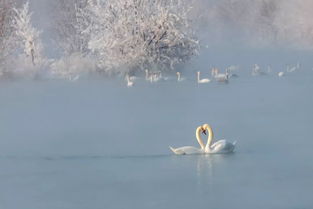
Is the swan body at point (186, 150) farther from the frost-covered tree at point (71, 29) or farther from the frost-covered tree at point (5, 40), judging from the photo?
the frost-covered tree at point (71, 29)

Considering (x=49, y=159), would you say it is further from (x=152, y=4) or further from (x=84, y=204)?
(x=152, y=4)

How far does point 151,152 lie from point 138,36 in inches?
804

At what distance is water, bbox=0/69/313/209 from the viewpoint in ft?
29.0

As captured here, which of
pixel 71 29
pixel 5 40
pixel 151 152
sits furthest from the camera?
pixel 71 29

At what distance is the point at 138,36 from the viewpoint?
1254 inches

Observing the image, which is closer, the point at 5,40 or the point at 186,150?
the point at 186,150

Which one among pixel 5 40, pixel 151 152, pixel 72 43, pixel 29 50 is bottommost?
pixel 151 152

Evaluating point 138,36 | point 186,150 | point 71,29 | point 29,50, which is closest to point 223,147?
point 186,150

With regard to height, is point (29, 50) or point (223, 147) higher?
point (29, 50)

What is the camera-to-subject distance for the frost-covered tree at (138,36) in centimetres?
3169

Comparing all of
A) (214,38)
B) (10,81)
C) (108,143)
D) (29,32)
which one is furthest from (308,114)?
(214,38)

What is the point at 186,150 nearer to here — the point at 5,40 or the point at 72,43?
the point at 5,40

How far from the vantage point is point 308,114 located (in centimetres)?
1639

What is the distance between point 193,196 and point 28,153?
4.11 metres
